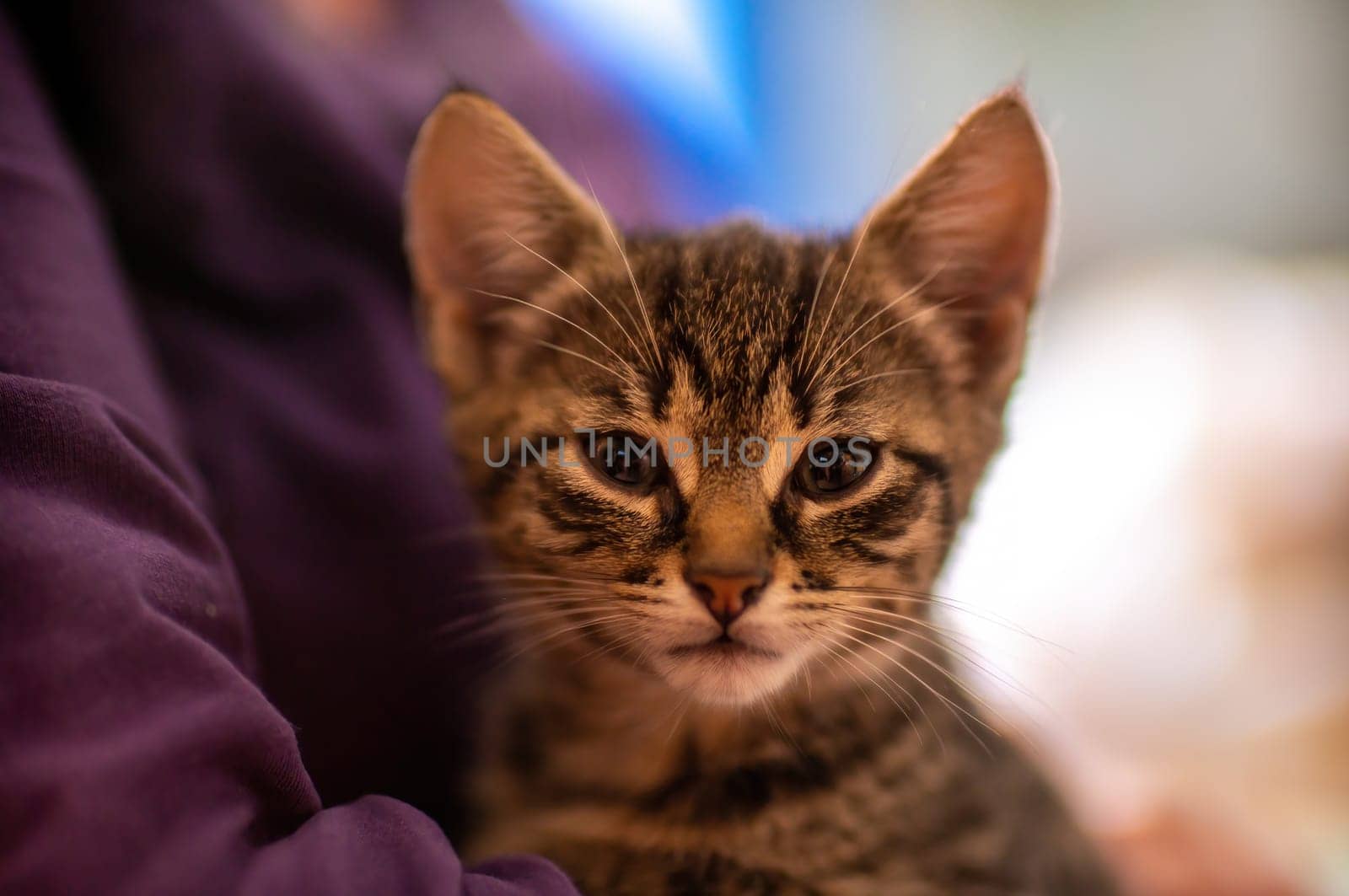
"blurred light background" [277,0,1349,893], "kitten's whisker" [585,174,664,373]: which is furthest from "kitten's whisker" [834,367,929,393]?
"blurred light background" [277,0,1349,893]

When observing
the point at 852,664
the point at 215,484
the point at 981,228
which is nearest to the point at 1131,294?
the point at 981,228

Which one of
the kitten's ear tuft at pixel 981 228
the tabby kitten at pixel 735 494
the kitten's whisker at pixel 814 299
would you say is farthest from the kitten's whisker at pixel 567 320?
the kitten's ear tuft at pixel 981 228

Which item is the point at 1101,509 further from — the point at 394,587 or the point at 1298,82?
the point at 394,587

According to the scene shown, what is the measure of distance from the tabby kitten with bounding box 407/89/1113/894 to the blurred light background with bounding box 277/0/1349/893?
1.36 ft

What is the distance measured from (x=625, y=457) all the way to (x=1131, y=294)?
230cm

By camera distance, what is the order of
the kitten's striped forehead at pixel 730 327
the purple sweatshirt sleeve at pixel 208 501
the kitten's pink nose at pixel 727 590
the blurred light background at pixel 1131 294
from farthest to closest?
the blurred light background at pixel 1131 294
the kitten's striped forehead at pixel 730 327
the kitten's pink nose at pixel 727 590
the purple sweatshirt sleeve at pixel 208 501

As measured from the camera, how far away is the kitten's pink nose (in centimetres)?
81

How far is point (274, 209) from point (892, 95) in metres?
2.11

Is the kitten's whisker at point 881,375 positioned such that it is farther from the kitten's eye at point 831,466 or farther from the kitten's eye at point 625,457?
the kitten's eye at point 625,457

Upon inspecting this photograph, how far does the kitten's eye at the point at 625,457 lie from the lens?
92 cm

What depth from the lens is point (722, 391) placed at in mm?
915

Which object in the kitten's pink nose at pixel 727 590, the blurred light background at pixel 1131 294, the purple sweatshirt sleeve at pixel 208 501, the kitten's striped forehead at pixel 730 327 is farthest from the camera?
the blurred light background at pixel 1131 294

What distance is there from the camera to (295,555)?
974 mm

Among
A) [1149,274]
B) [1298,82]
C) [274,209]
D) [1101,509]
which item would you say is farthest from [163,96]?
[1298,82]
